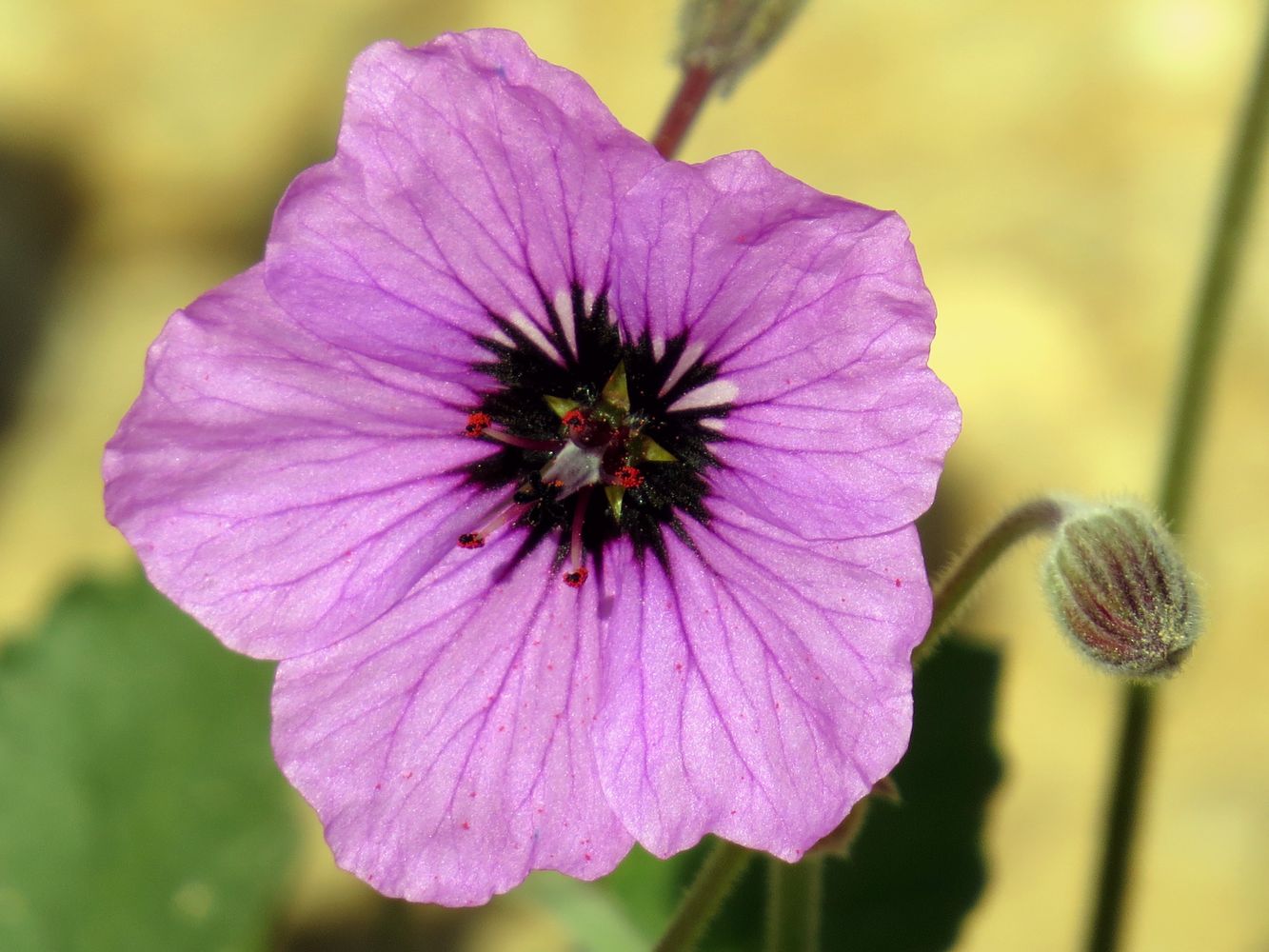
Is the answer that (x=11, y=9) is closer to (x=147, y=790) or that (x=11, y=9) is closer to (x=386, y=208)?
(x=147, y=790)

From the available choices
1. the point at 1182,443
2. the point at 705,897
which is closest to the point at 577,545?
the point at 705,897

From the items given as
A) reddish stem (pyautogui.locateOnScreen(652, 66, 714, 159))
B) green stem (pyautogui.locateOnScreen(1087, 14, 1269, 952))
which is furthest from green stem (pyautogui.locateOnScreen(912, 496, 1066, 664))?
reddish stem (pyautogui.locateOnScreen(652, 66, 714, 159))

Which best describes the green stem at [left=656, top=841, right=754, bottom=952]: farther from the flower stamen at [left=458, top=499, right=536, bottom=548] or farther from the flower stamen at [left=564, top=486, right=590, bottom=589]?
the flower stamen at [left=458, top=499, right=536, bottom=548]

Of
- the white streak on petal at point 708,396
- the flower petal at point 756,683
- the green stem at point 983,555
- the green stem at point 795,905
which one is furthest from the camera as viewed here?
the green stem at point 795,905

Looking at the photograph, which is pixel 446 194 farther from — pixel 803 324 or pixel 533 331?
pixel 803 324

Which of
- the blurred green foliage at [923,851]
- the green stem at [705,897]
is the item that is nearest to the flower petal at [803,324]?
the green stem at [705,897]

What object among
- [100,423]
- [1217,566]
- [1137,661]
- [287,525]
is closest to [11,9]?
[100,423]

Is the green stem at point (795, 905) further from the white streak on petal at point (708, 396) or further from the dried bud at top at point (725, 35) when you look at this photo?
the dried bud at top at point (725, 35)
